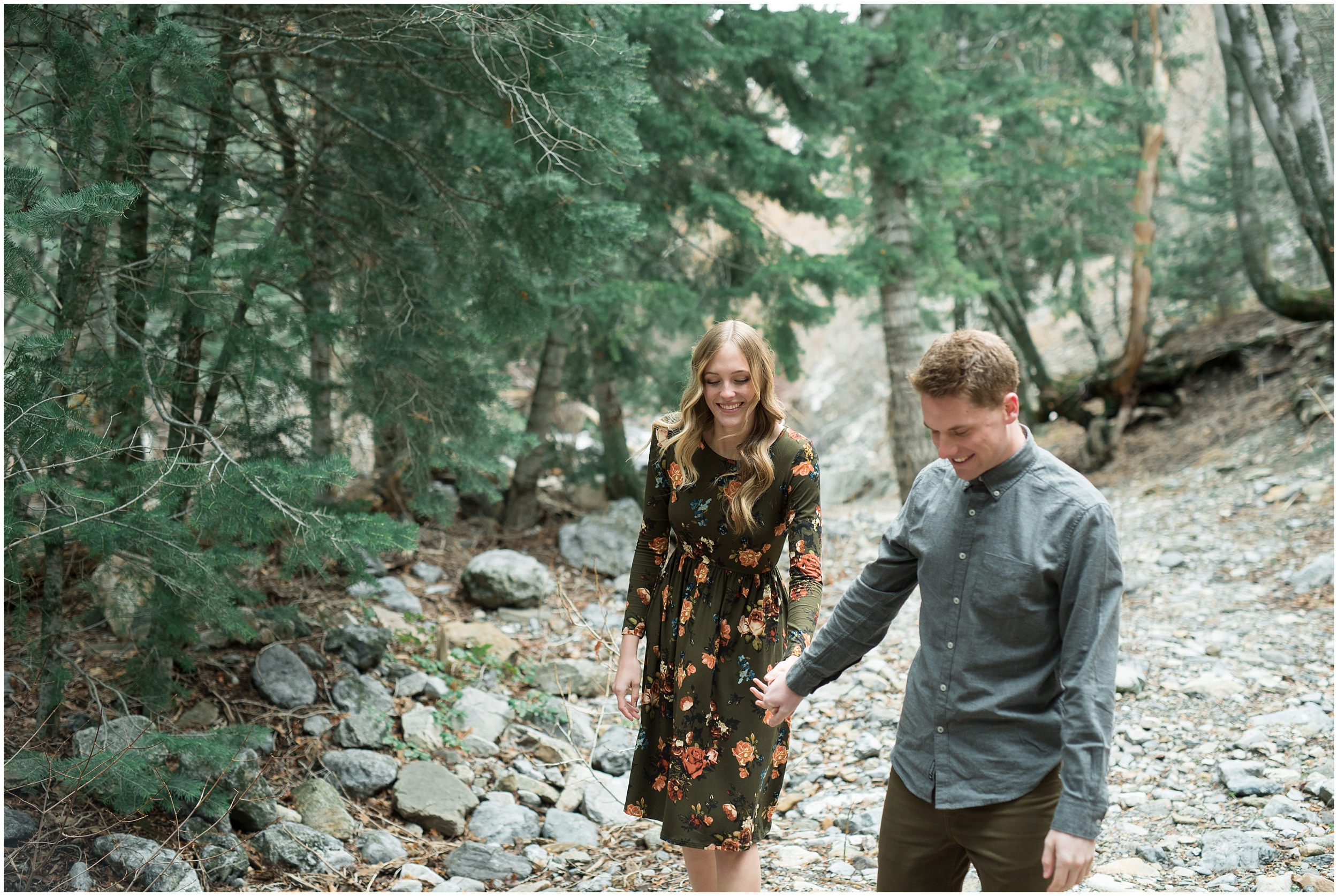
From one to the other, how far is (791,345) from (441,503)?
4212 mm

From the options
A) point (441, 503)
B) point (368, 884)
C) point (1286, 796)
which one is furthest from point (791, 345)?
point (368, 884)

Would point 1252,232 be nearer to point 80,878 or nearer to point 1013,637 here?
point 1013,637

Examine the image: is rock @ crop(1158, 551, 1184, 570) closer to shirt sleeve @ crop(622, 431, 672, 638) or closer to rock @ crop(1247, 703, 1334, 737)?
rock @ crop(1247, 703, 1334, 737)

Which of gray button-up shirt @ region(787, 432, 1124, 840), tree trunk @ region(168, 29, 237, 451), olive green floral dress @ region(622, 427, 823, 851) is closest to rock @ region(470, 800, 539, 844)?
olive green floral dress @ region(622, 427, 823, 851)

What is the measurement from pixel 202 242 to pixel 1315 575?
730 centimetres

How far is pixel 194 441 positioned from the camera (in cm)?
408

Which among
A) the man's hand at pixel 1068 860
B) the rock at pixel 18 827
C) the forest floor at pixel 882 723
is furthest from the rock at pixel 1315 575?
the rock at pixel 18 827

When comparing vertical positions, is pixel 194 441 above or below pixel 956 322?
below

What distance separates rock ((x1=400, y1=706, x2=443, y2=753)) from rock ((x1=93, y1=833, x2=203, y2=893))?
58.2 inches

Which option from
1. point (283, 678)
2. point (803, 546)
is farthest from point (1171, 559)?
point (283, 678)

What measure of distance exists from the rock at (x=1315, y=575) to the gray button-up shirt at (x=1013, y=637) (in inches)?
216

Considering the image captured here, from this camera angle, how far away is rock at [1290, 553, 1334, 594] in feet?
20.1

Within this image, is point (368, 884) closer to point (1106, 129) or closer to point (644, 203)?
point (644, 203)

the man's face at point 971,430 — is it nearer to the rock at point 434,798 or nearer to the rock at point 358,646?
the rock at point 434,798
